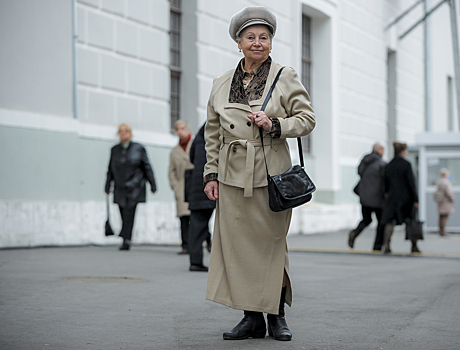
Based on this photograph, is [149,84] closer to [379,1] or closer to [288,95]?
[288,95]

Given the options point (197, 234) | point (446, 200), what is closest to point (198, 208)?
point (197, 234)

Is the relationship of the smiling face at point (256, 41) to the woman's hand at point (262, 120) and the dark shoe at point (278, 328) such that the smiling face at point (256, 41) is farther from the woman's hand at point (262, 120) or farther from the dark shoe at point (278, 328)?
the dark shoe at point (278, 328)

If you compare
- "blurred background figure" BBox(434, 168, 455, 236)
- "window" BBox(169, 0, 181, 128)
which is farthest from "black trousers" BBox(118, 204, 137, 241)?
"blurred background figure" BBox(434, 168, 455, 236)

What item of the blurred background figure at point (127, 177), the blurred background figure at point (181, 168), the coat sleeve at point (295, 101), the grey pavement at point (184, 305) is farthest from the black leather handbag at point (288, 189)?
the blurred background figure at point (127, 177)

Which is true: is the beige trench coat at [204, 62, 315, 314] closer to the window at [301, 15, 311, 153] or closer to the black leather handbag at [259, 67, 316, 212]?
the black leather handbag at [259, 67, 316, 212]

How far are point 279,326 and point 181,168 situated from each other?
A: 254 inches

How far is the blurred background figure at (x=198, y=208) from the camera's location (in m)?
8.56

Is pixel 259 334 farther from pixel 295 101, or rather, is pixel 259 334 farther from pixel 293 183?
pixel 295 101

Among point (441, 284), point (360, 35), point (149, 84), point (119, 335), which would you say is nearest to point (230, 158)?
point (119, 335)

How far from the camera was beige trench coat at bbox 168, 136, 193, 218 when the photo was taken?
10.7 m

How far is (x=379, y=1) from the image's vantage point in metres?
24.4

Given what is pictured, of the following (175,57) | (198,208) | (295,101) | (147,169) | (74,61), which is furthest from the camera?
(175,57)

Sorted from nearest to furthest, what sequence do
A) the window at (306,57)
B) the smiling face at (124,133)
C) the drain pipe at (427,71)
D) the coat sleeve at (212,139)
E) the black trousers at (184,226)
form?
the coat sleeve at (212,139)
the black trousers at (184,226)
the smiling face at (124,133)
the window at (306,57)
the drain pipe at (427,71)

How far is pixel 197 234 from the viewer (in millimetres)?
8641
